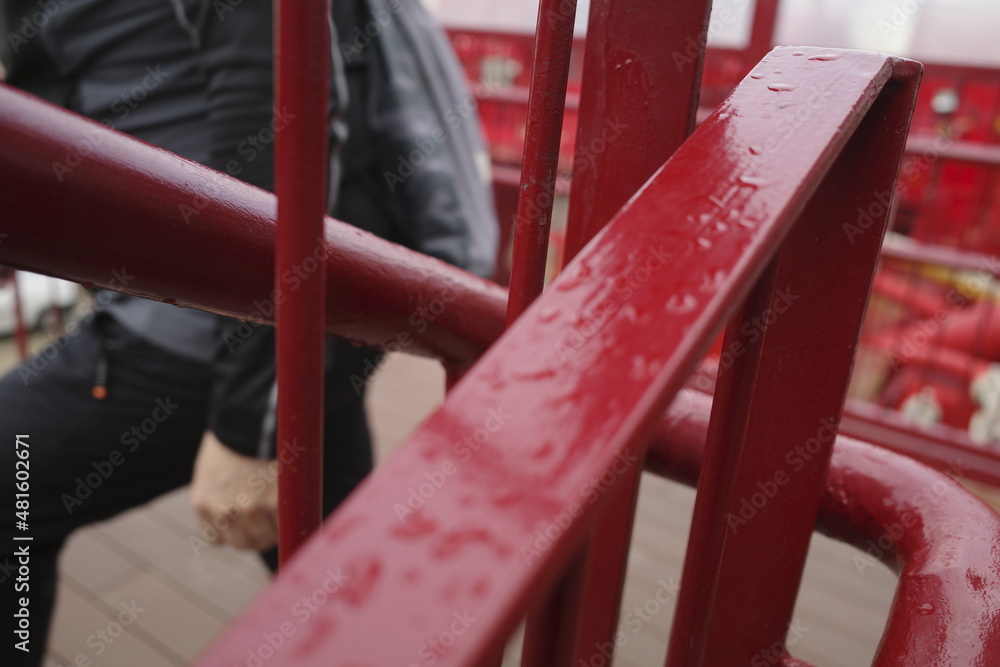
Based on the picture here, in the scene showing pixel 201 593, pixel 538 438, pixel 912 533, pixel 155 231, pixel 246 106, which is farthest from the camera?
pixel 201 593

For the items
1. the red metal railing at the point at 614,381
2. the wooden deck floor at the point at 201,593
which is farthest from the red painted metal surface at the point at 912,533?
the wooden deck floor at the point at 201,593

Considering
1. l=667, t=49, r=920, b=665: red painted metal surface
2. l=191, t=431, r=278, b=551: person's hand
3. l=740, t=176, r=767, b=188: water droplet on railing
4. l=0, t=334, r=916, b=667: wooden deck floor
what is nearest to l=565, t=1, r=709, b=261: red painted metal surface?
l=667, t=49, r=920, b=665: red painted metal surface

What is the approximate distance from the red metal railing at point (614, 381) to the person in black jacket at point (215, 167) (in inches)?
13.3

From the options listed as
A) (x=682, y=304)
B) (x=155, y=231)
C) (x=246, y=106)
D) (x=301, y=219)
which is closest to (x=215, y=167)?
(x=246, y=106)

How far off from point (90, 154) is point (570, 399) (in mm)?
283

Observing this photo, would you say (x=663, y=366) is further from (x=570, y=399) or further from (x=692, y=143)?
(x=692, y=143)

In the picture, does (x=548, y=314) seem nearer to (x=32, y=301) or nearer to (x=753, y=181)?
(x=753, y=181)

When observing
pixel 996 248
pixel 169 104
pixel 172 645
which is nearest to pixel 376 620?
pixel 169 104

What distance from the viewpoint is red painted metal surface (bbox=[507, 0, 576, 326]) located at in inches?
16.7

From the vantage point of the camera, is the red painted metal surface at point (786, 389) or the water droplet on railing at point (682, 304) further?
the red painted metal surface at point (786, 389)

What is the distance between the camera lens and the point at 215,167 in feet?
2.80

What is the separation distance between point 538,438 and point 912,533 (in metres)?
0.40

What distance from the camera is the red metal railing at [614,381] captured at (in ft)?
0.84

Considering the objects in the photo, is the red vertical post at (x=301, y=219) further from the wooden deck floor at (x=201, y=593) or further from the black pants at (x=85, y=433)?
the wooden deck floor at (x=201, y=593)
